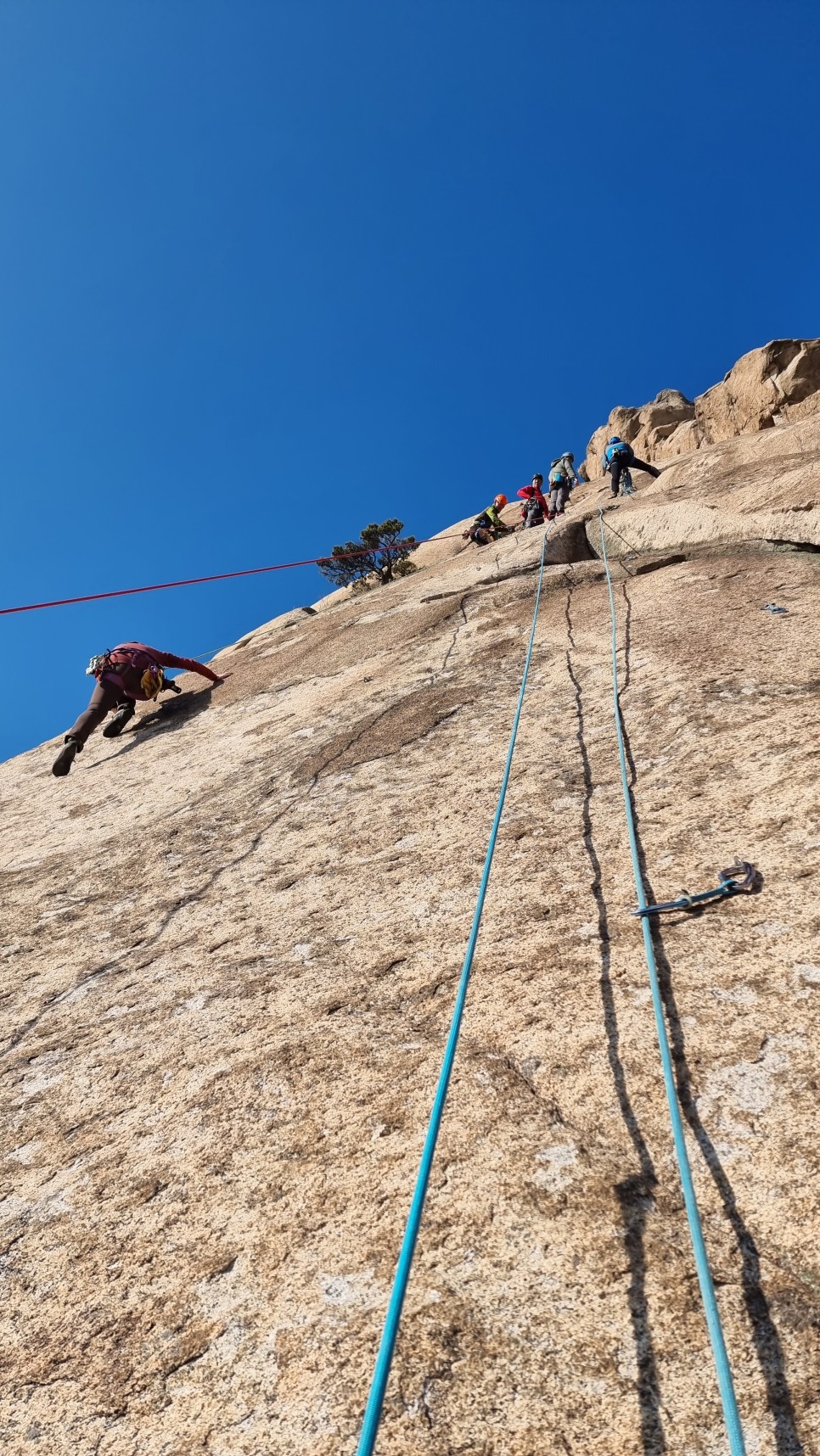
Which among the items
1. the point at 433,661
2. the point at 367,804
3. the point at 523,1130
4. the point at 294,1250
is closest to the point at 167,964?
the point at 367,804

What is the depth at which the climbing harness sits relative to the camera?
2.51 m

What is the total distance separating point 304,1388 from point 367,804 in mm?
2817

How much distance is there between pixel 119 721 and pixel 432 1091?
680 centimetres

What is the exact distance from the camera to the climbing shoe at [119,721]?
798 cm

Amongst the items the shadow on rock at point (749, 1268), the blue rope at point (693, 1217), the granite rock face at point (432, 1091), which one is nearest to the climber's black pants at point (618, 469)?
the granite rock face at point (432, 1091)

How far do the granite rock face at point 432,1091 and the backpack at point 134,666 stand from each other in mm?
3511

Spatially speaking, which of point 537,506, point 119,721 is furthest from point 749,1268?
point 537,506

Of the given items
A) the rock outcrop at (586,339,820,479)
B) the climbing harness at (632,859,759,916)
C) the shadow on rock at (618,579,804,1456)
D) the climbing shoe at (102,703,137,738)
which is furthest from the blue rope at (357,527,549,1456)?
the rock outcrop at (586,339,820,479)

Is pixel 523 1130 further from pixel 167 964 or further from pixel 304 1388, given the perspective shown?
pixel 167 964

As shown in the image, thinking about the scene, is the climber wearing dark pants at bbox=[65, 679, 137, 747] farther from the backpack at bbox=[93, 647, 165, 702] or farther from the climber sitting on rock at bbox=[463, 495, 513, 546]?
the climber sitting on rock at bbox=[463, 495, 513, 546]

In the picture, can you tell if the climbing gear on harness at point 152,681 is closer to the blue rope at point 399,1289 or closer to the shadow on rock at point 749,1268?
the blue rope at point 399,1289

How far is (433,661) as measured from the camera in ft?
20.3

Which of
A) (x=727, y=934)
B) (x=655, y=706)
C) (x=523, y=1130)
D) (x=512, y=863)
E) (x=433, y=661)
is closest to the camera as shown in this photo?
(x=523, y=1130)

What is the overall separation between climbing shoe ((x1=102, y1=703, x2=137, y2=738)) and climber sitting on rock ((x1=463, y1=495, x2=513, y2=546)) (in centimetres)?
811
